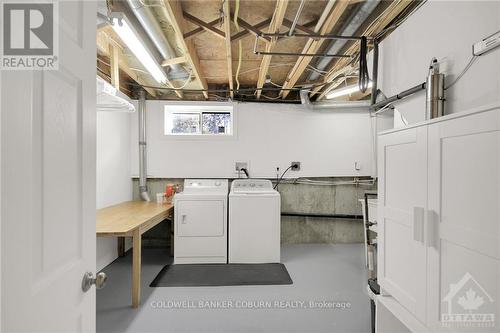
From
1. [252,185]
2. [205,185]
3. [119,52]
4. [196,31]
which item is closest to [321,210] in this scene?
[252,185]

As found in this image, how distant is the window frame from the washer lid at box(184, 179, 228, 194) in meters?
0.67

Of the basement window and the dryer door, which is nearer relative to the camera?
the dryer door

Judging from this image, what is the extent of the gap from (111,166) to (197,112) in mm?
1471

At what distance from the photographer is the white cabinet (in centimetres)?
84

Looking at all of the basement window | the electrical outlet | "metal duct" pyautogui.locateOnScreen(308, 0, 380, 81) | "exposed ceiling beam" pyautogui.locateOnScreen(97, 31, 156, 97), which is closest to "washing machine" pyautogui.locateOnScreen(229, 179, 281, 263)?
the electrical outlet

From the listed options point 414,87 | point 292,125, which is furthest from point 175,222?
point 414,87

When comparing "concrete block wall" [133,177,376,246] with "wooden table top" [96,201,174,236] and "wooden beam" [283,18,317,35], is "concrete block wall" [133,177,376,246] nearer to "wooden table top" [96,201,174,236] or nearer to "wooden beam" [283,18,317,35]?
"wooden table top" [96,201,174,236]

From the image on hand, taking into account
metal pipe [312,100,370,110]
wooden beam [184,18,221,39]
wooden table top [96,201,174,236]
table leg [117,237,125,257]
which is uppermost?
wooden beam [184,18,221,39]

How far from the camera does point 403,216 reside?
4.18 feet

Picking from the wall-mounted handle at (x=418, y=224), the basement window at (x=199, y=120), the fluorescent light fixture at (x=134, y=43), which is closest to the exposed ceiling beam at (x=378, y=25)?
the wall-mounted handle at (x=418, y=224)

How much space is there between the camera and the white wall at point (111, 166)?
2945 mm

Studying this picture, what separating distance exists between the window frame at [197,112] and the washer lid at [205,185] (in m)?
0.67

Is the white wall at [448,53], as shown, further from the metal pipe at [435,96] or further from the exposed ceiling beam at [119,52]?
the exposed ceiling beam at [119,52]

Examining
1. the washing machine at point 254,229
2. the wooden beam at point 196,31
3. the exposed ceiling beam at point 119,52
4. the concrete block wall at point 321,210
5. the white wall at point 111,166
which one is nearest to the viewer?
the wooden beam at point 196,31
